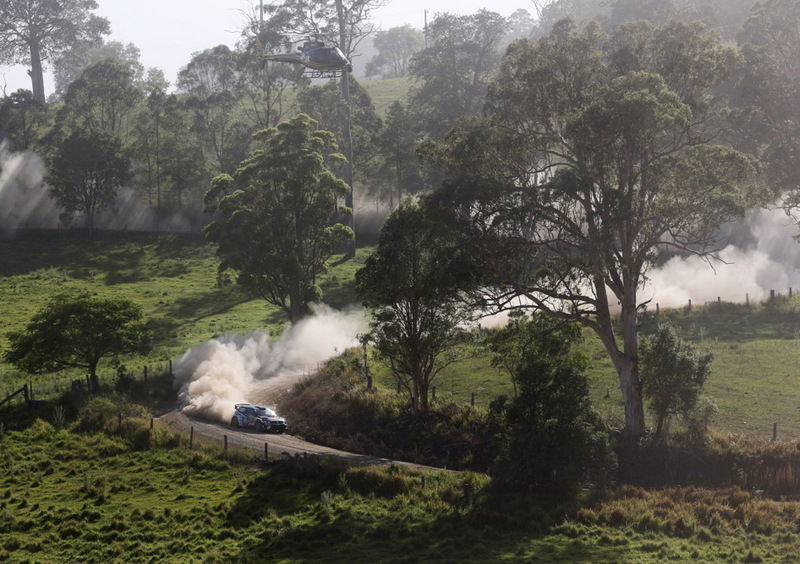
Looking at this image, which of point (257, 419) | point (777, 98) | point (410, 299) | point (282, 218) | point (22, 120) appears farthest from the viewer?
point (22, 120)

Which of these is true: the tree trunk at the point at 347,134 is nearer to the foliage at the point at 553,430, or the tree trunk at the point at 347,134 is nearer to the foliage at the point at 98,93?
the foliage at the point at 98,93

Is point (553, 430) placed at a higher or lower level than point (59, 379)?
lower

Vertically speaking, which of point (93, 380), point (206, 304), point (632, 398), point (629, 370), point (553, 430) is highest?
point (206, 304)

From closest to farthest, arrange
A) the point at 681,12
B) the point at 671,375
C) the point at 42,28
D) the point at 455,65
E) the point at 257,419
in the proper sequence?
the point at 671,375 < the point at 257,419 < the point at 681,12 < the point at 455,65 < the point at 42,28

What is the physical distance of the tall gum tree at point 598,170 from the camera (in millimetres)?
42125

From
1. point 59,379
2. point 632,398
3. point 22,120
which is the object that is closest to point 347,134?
point 22,120

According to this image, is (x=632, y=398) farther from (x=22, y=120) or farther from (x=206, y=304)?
(x=22, y=120)

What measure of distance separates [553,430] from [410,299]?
12599 millimetres

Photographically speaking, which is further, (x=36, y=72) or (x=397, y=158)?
(x=36, y=72)

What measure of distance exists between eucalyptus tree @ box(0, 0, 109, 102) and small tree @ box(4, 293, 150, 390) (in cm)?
11113

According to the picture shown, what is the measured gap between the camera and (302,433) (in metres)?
50.9

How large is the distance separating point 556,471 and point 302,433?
17.7 meters

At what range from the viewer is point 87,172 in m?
111

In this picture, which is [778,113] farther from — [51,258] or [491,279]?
[51,258]
